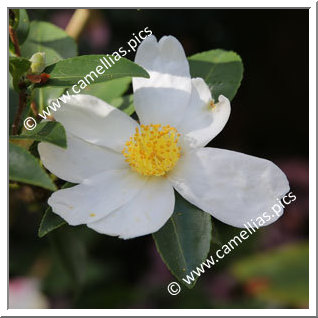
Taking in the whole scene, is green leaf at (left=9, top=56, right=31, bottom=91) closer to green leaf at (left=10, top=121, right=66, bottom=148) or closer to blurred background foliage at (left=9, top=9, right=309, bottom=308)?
green leaf at (left=10, top=121, right=66, bottom=148)

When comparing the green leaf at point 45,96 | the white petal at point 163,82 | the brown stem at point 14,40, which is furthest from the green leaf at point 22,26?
the white petal at point 163,82

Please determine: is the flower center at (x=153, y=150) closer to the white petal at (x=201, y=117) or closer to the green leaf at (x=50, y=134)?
the white petal at (x=201, y=117)

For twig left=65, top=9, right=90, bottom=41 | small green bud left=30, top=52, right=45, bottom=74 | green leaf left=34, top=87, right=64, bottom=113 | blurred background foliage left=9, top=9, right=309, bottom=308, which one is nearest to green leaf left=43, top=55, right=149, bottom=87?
small green bud left=30, top=52, right=45, bottom=74

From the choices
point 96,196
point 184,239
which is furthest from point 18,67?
point 184,239

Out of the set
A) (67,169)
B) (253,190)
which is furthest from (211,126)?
(67,169)

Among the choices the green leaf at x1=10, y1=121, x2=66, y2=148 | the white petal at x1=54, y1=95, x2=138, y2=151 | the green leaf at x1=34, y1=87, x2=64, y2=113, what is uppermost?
the green leaf at x1=10, y1=121, x2=66, y2=148

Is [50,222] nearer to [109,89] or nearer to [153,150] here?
[153,150]

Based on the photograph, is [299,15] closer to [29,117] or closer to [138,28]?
[138,28]
